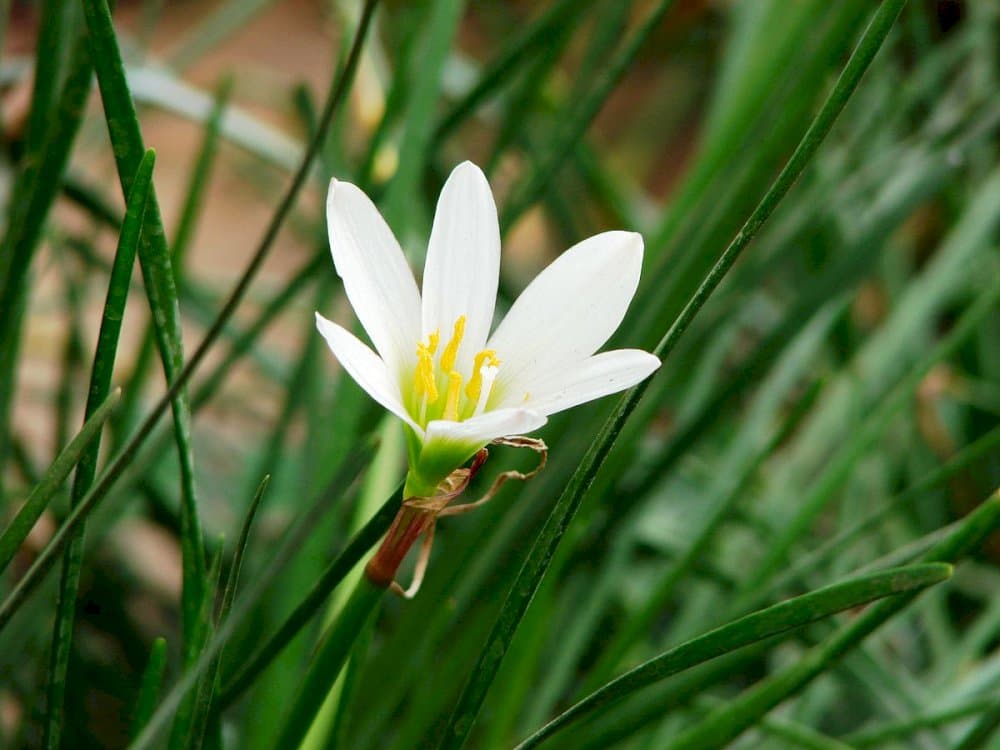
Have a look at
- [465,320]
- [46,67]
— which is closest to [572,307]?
[465,320]

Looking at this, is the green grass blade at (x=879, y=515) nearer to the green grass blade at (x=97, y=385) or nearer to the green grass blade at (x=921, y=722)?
the green grass blade at (x=921, y=722)

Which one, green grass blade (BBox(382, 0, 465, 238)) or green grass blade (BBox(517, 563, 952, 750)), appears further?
green grass blade (BBox(382, 0, 465, 238))

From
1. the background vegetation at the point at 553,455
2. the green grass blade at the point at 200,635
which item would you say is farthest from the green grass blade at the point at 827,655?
the green grass blade at the point at 200,635

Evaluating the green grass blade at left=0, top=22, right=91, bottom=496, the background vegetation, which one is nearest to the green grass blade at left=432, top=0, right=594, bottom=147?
the background vegetation

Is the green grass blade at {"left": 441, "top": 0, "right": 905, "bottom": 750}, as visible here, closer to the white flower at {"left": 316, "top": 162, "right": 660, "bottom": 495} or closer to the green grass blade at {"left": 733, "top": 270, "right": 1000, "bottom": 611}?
the white flower at {"left": 316, "top": 162, "right": 660, "bottom": 495}

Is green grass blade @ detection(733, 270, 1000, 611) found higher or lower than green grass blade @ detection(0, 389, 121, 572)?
higher

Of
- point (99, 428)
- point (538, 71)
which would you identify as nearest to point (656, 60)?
point (538, 71)

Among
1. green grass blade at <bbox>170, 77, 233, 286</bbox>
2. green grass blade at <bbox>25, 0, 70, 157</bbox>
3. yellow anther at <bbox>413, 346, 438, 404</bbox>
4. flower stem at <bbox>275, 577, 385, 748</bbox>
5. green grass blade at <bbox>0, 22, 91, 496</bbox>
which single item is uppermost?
green grass blade at <bbox>170, 77, 233, 286</bbox>
